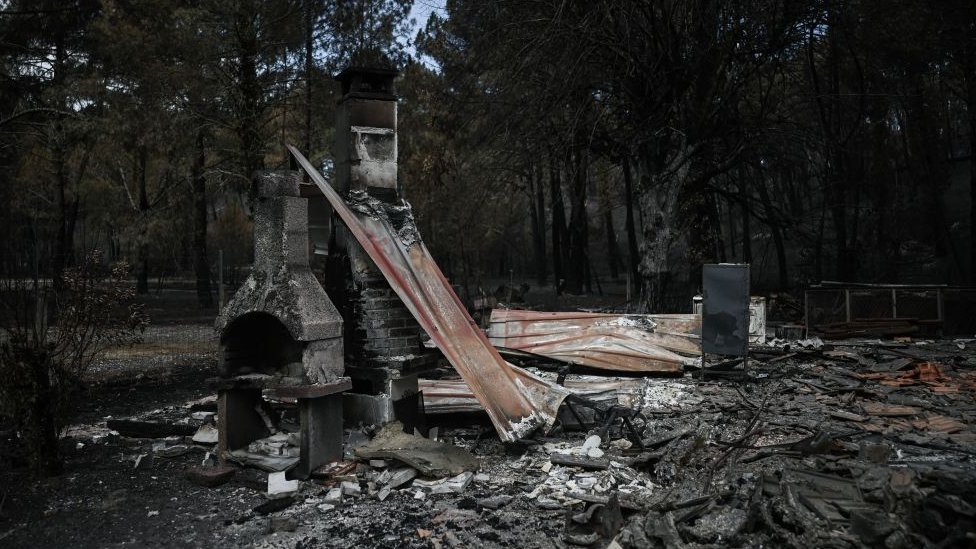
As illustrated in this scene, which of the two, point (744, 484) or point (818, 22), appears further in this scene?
point (818, 22)

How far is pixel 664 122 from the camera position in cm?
1545

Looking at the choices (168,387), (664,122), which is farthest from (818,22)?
(168,387)

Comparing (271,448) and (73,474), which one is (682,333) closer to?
(271,448)

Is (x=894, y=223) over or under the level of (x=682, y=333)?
over

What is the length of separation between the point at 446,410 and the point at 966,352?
31.7 ft

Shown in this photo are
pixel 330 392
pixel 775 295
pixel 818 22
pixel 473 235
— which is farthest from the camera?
pixel 473 235

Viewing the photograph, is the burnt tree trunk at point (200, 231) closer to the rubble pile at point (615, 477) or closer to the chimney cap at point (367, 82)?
the rubble pile at point (615, 477)

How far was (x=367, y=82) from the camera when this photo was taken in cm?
762

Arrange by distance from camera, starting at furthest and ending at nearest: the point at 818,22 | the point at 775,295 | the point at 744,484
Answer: the point at 775,295 → the point at 818,22 → the point at 744,484

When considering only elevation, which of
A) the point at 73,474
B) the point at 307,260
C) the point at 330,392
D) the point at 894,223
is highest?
the point at 894,223

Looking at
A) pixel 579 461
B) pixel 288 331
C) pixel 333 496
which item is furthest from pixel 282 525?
pixel 579 461

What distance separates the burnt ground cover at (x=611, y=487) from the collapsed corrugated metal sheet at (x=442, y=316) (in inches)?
16.0

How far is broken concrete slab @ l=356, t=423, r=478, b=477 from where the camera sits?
6.07 metres

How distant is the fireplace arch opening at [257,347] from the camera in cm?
667
